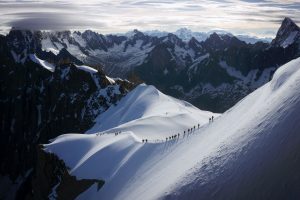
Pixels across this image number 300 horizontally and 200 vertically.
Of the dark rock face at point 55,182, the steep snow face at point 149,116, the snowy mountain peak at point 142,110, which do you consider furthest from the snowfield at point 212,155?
the snowy mountain peak at point 142,110

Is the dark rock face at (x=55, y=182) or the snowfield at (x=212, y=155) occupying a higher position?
the snowfield at (x=212, y=155)

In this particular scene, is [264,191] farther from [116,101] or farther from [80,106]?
[80,106]

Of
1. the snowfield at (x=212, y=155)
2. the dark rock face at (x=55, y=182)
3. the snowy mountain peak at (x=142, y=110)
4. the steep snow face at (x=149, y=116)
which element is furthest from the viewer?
the snowy mountain peak at (x=142, y=110)

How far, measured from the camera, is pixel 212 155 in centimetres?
3378

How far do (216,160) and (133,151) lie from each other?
24.9 metres

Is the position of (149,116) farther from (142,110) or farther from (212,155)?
(212,155)

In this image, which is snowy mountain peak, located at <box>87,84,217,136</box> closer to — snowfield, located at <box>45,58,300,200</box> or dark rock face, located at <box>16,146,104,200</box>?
snowfield, located at <box>45,58,300,200</box>

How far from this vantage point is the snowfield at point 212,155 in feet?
86.4

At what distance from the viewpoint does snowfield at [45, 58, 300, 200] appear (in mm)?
26328

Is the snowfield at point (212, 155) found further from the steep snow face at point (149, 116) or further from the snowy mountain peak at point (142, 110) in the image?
the snowy mountain peak at point (142, 110)

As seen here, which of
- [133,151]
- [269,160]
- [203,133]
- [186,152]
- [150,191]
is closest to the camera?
[269,160]

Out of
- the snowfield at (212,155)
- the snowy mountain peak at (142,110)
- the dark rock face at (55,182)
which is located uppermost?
the snowfield at (212,155)

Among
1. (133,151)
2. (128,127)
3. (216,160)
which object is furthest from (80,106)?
(216,160)

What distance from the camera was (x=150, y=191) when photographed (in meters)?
38.2
